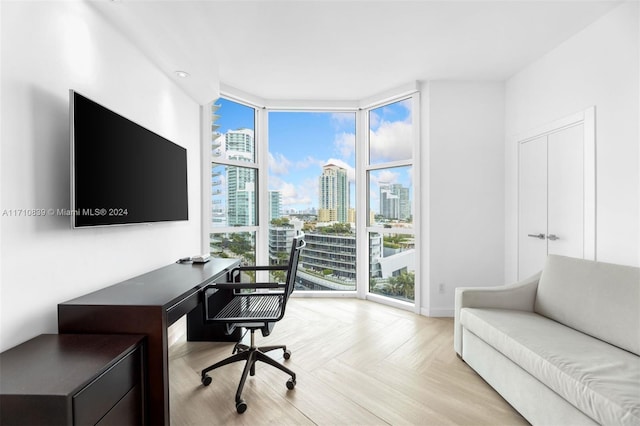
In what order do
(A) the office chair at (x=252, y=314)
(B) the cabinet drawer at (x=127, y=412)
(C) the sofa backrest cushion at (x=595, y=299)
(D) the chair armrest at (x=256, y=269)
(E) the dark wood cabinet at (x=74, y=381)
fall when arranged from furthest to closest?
(D) the chair armrest at (x=256, y=269) → (A) the office chair at (x=252, y=314) → (C) the sofa backrest cushion at (x=595, y=299) → (B) the cabinet drawer at (x=127, y=412) → (E) the dark wood cabinet at (x=74, y=381)

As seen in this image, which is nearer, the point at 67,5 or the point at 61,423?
the point at 61,423

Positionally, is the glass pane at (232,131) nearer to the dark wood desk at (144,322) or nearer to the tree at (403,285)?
the dark wood desk at (144,322)

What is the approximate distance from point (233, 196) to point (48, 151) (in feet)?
7.18

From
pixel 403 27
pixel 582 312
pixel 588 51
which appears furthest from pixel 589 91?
pixel 582 312

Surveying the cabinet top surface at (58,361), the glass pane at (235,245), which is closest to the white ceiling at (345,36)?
the glass pane at (235,245)

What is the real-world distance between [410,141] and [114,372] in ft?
11.4

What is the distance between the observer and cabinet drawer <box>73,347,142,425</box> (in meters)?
1.01

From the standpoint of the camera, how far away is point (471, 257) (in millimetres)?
3295

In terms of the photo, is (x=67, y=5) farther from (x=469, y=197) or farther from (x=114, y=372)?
(x=469, y=197)

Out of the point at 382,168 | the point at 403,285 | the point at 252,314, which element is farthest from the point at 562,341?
the point at 382,168

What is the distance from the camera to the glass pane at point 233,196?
3422 mm

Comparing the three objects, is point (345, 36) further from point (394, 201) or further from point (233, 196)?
point (233, 196)

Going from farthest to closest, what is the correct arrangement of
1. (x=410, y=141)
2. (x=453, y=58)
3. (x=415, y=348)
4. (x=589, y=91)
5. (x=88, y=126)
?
(x=410, y=141) < (x=453, y=58) < (x=415, y=348) < (x=589, y=91) < (x=88, y=126)

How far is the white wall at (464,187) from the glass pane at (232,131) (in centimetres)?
226
